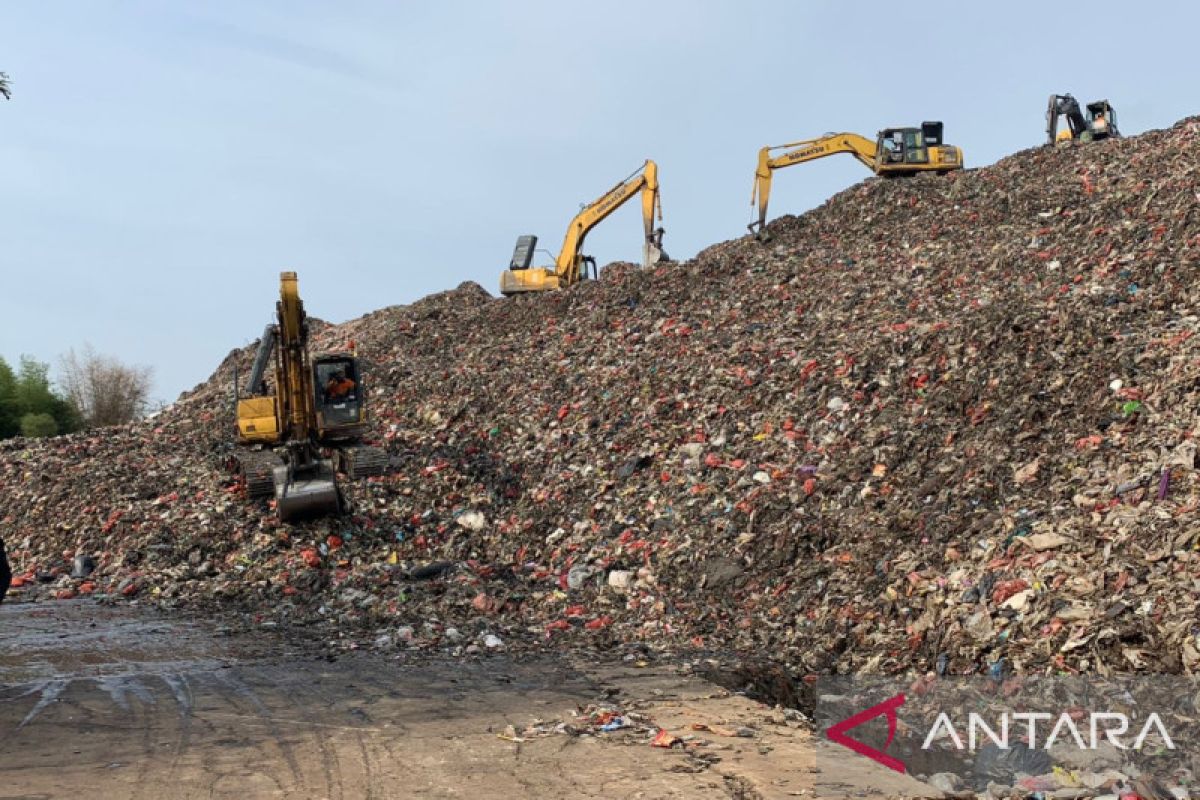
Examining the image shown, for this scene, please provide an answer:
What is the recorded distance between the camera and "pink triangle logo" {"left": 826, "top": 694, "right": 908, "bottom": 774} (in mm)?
5582

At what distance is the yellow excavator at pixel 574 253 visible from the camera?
2030cm

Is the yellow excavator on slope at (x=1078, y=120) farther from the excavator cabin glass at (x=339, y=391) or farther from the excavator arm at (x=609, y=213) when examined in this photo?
the excavator cabin glass at (x=339, y=391)

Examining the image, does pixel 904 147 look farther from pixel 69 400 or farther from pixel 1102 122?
pixel 69 400

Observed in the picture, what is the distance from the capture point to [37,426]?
1369 inches

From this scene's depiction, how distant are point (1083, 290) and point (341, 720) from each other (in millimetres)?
10007

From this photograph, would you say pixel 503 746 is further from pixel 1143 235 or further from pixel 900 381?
pixel 1143 235

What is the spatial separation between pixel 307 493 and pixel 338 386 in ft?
5.00

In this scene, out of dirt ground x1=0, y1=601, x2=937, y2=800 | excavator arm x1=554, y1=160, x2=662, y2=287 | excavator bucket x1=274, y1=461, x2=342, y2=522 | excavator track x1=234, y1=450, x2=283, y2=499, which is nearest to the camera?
dirt ground x1=0, y1=601, x2=937, y2=800

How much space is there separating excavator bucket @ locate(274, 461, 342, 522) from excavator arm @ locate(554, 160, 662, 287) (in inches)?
398

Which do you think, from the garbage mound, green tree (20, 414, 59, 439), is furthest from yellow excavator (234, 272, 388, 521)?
green tree (20, 414, 59, 439)

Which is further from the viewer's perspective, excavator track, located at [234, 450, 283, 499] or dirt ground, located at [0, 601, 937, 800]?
excavator track, located at [234, 450, 283, 499]

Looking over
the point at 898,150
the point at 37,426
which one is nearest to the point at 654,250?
the point at 898,150

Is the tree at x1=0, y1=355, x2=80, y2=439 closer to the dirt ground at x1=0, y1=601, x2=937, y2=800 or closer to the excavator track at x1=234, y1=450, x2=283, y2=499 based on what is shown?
the excavator track at x1=234, y1=450, x2=283, y2=499

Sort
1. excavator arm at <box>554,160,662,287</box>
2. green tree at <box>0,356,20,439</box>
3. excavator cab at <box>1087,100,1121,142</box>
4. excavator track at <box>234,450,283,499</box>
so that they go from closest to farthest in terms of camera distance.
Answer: excavator track at <box>234,450,283,499</box>, excavator arm at <box>554,160,662,287</box>, excavator cab at <box>1087,100,1121,142</box>, green tree at <box>0,356,20,439</box>
